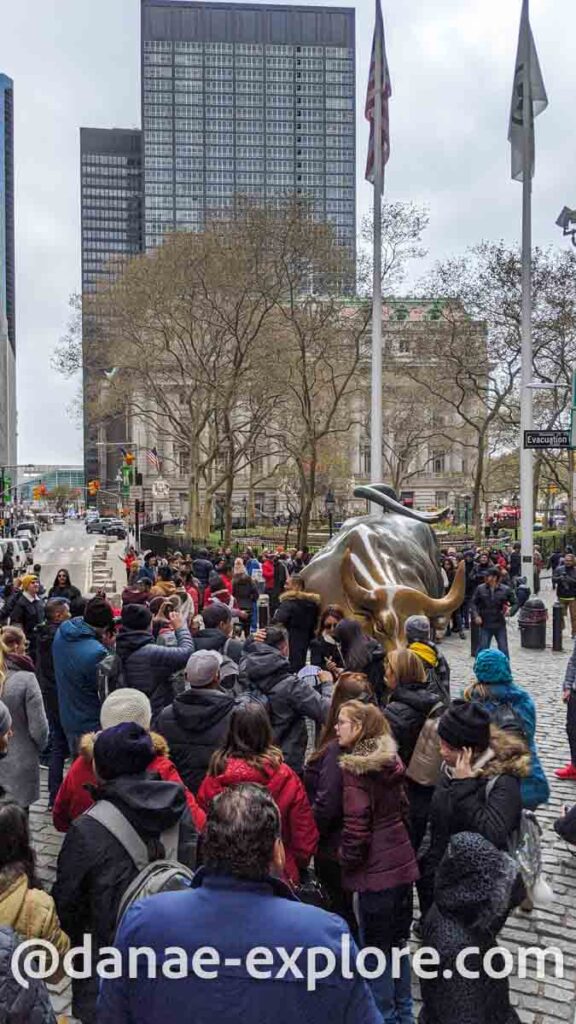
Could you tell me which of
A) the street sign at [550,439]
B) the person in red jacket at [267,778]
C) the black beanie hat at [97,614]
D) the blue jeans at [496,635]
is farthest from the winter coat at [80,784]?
the street sign at [550,439]

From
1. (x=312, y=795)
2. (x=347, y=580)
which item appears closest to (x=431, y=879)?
(x=312, y=795)

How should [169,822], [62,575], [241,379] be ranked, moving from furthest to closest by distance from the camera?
[241,379] < [62,575] < [169,822]

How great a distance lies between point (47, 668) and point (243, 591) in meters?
7.19

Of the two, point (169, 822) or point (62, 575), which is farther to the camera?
point (62, 575)

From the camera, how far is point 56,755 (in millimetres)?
7477

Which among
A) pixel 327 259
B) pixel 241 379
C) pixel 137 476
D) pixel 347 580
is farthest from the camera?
pixel 137 476

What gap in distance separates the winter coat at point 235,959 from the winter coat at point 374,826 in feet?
5.34

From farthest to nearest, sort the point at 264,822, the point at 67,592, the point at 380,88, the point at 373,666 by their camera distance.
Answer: the point at 380,88 → the point at 67,592 → the point at 373,666 → the point at 264,822

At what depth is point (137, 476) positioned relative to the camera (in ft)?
134

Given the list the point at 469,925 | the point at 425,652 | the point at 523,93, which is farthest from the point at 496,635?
the point at 523,93

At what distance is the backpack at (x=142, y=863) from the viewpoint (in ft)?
9.44

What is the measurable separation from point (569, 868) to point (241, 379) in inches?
1122

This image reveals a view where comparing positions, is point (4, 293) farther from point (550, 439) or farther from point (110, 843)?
point (110, 843)

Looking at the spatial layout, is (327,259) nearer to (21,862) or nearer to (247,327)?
(247,327)
